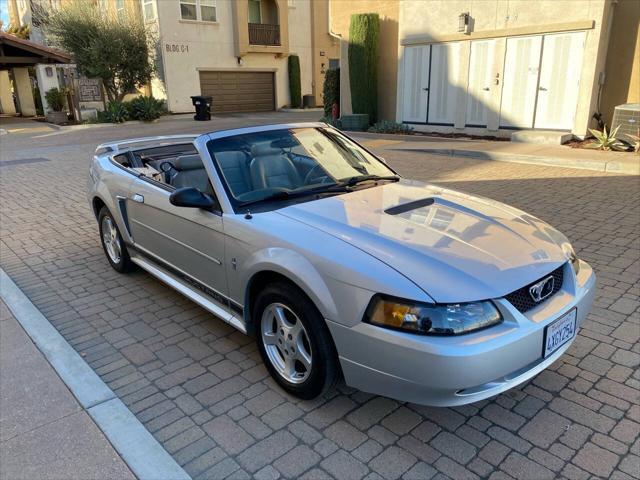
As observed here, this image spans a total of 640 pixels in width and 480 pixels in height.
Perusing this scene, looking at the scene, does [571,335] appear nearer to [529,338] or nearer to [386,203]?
[529,338]

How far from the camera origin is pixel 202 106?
22.8 m

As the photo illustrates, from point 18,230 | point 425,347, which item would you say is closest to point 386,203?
point 425,347

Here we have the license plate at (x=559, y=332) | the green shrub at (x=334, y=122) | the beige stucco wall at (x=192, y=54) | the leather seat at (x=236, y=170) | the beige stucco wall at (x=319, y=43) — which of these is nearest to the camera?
the license plate at (x=559, y=332)

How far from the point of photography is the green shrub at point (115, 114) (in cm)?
2195

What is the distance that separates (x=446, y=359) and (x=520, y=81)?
40.9 ft

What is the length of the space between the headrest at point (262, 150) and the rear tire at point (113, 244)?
1951mm

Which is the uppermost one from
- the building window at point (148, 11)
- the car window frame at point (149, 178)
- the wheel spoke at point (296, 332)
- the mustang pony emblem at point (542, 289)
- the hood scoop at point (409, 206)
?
the building window at point (148, 11)

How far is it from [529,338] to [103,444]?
90.3 inches

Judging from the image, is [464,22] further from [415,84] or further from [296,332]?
[296,332]

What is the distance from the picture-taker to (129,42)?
2312cm

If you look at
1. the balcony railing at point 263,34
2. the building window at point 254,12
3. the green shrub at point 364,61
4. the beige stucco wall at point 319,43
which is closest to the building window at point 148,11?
the balcony railing at point 263,34

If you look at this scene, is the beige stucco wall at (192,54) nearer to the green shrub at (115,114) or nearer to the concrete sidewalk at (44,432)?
the green shrub at (115,114)

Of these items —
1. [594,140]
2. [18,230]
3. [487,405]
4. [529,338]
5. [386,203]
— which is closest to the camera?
[529,338]

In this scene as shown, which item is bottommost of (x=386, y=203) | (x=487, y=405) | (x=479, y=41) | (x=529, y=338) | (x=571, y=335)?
(x=487, y=405)
